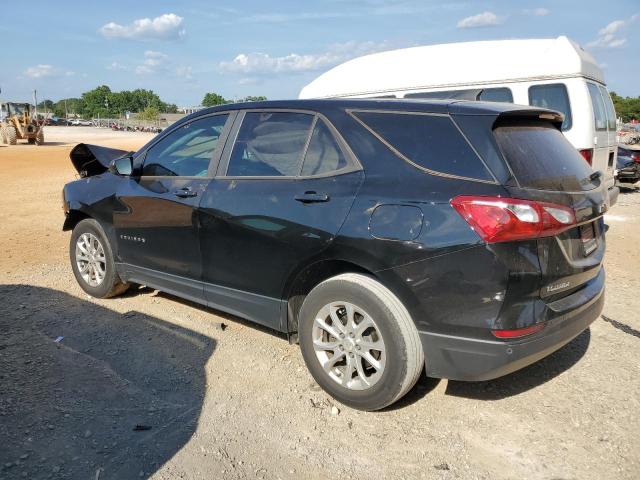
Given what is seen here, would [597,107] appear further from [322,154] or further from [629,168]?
[629,168]

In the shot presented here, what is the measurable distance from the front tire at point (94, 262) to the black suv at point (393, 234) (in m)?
1.09

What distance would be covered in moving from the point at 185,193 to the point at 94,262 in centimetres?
159

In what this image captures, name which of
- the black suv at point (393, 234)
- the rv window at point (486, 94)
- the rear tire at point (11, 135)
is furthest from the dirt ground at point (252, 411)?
the rear tire at point (11, 135)

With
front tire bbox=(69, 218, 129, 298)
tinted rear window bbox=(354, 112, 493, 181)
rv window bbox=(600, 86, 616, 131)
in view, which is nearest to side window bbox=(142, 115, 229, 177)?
front tire bbox=(69, 218, 129, 298)

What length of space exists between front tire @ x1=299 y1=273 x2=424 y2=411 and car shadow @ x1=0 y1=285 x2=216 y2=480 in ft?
2.66

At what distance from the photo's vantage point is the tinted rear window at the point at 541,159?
288 cm

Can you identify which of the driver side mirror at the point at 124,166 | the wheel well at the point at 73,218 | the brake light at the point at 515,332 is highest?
the driver side mirror at the point at 124,166

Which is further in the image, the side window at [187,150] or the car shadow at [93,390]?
the side window at [187,150]

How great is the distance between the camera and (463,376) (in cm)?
290

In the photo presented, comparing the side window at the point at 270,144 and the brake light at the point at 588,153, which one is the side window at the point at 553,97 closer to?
the brake light at the point at 588,153

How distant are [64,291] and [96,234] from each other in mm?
807

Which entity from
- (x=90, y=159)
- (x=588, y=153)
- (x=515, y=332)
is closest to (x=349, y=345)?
(x=515, y=332)

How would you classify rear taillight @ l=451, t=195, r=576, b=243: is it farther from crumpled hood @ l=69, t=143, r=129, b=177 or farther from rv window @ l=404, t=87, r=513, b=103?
rv window @ l=404, t=87, r=513, b=103

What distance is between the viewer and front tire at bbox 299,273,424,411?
2967 mm
